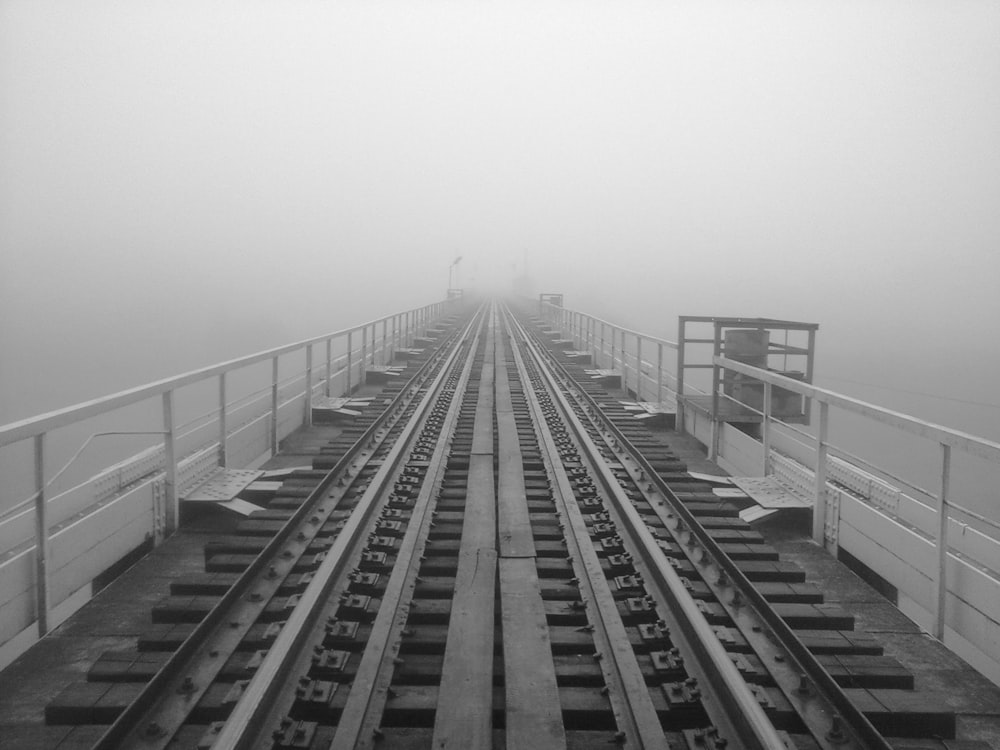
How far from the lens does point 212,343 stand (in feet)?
635

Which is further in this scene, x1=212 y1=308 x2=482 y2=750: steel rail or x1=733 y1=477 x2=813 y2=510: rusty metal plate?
x1=733 y1=477 x2=813 y2=510: rusty metal plate

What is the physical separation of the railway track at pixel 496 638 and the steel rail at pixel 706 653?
0.01 m

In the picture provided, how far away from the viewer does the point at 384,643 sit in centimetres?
326

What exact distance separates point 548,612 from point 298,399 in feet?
22.4

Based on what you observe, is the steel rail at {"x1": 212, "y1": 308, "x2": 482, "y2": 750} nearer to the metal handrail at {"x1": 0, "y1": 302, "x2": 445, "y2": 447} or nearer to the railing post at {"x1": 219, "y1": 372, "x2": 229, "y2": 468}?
the metal handrail at {"x1": 0, "y1": 302, "x2": 445, "y2": 447}

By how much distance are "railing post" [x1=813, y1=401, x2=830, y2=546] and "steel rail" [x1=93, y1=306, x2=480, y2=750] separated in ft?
12.0

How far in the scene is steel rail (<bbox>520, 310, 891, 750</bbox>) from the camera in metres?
2.69

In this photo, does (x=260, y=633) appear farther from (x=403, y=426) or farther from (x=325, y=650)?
(x=403, y=426)

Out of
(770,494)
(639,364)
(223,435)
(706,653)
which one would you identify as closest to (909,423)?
(770,494)

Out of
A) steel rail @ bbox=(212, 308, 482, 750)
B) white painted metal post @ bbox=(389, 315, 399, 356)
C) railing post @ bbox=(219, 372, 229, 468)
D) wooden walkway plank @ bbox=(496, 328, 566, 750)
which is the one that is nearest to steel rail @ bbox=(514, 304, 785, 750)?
wooden walkway plank @ bbox=(496, 328, 566, 750)

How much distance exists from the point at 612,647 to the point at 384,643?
3.41 feet

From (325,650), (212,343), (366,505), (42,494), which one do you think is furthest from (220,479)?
(212,343)

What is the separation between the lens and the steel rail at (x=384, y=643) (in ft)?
8.73

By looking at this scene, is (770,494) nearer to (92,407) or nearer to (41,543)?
(92,407)
